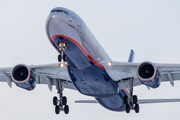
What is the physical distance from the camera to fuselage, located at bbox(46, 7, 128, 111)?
2025 centimetres

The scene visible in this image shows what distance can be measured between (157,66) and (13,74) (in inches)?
375

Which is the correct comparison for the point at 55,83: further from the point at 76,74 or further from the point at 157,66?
the point at 157,66

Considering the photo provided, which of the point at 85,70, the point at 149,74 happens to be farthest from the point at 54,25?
the point at 149,74

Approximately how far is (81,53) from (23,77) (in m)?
4.75

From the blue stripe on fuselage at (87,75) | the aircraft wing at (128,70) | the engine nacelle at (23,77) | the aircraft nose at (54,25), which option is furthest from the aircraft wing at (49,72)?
the aircraft nose at (54,25)

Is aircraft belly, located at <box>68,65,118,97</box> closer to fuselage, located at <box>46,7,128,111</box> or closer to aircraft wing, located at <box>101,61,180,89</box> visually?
fuselage, located at <box>46,7,128,111</box>

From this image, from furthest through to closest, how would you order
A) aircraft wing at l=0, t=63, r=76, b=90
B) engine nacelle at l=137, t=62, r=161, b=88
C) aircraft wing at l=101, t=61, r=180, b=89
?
aircraft wing at l=0, t=63, r=76, b=90 → aircraft wing at l=101, t=61, r=180, b=89 → engine nacelle at l=137, t=62, r=161, b=88

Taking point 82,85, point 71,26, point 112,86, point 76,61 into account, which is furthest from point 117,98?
point 71,26

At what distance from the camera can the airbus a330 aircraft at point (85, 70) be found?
2069 centimetres

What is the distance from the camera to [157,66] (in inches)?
918

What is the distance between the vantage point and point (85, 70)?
22.3 metres

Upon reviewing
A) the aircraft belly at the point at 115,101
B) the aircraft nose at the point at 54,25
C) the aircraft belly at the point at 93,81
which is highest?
the aircraft nose at the point at 54,25

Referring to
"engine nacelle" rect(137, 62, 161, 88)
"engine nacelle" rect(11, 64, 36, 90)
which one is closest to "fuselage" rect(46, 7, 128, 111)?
"engine nacelle" rect(137, 62, 161, 88)

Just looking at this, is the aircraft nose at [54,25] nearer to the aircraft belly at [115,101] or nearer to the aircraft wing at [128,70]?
the aircraft wing at [128,70]
